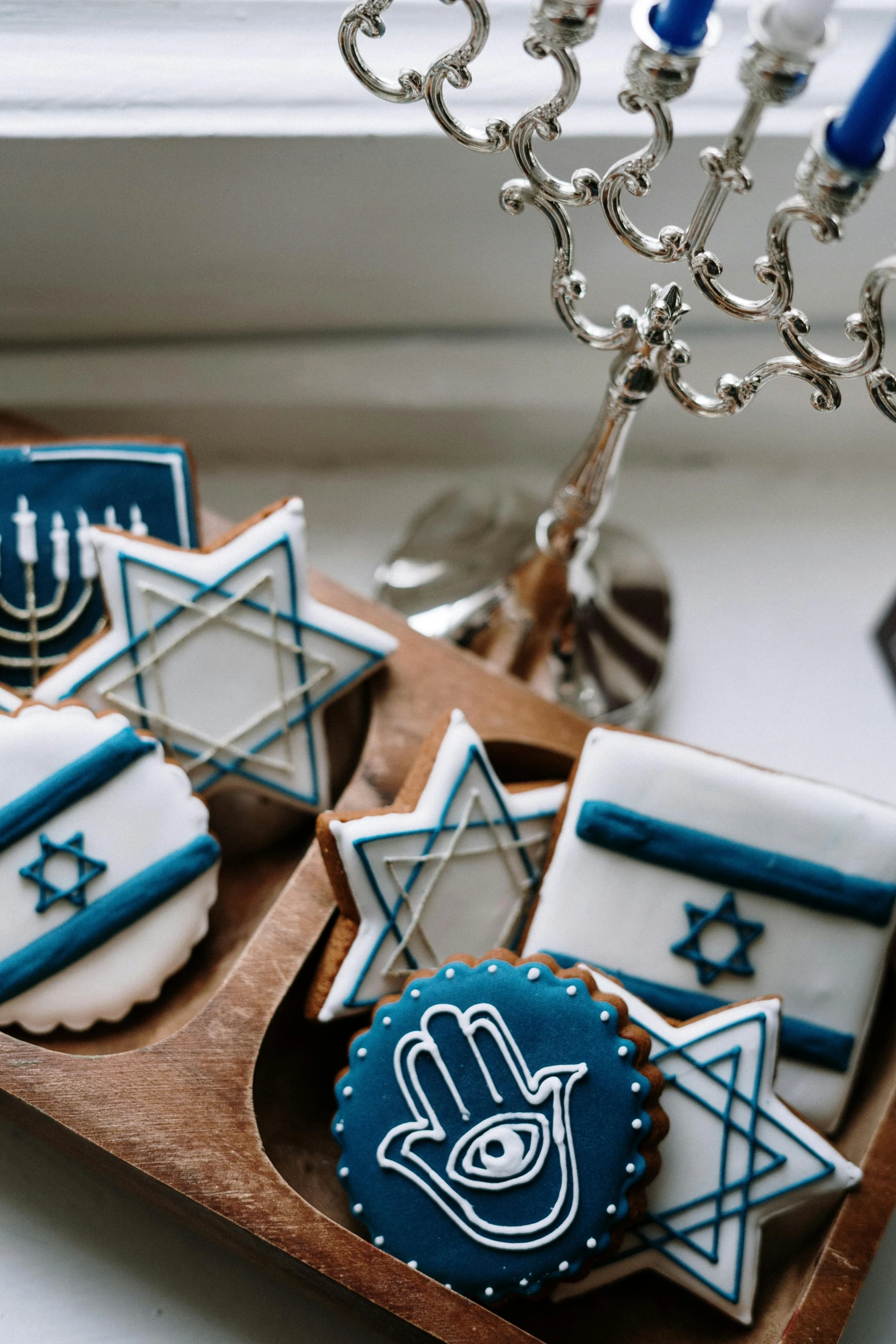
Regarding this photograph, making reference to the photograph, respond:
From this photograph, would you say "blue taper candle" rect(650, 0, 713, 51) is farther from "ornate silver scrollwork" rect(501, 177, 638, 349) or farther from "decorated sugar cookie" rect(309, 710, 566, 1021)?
"decorated sugar cookie" rect(309, 710, 566, 1021)

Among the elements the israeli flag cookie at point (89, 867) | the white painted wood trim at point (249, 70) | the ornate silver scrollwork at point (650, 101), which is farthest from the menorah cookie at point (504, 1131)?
the white painted wood trim at point (249, 70)

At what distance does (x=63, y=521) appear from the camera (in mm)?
808

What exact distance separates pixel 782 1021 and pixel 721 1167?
103 mm

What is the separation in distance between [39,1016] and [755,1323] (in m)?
0.51

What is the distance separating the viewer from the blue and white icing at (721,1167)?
696 mm

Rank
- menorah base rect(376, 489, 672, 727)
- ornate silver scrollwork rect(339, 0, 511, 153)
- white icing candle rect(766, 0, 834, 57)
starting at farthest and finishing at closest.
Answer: menorah base rect(376, 489, 672, 727) → ornate silver scrollwork rect(339, 0, 511, 153) → white icing candle rect(766, 0, 834, 57)

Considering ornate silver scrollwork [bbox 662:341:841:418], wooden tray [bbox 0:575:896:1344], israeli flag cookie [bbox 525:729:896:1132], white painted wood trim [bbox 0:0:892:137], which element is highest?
white painted wood trim [bbox 0:0:892:137]

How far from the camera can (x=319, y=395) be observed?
1.05m

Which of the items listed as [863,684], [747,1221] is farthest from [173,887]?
[863,684]

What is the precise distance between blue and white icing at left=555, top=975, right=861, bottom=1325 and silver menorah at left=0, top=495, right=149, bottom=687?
1.57 ft

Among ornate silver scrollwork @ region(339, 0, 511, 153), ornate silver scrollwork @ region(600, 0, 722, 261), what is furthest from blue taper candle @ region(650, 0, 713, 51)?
ornate silver scrollwork @ region(339, 0, 511, 153)

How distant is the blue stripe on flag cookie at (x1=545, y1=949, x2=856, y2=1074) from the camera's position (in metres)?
0.74

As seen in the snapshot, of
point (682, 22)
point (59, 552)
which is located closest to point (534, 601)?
point (59, 552)

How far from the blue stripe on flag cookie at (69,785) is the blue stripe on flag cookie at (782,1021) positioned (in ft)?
1.02
